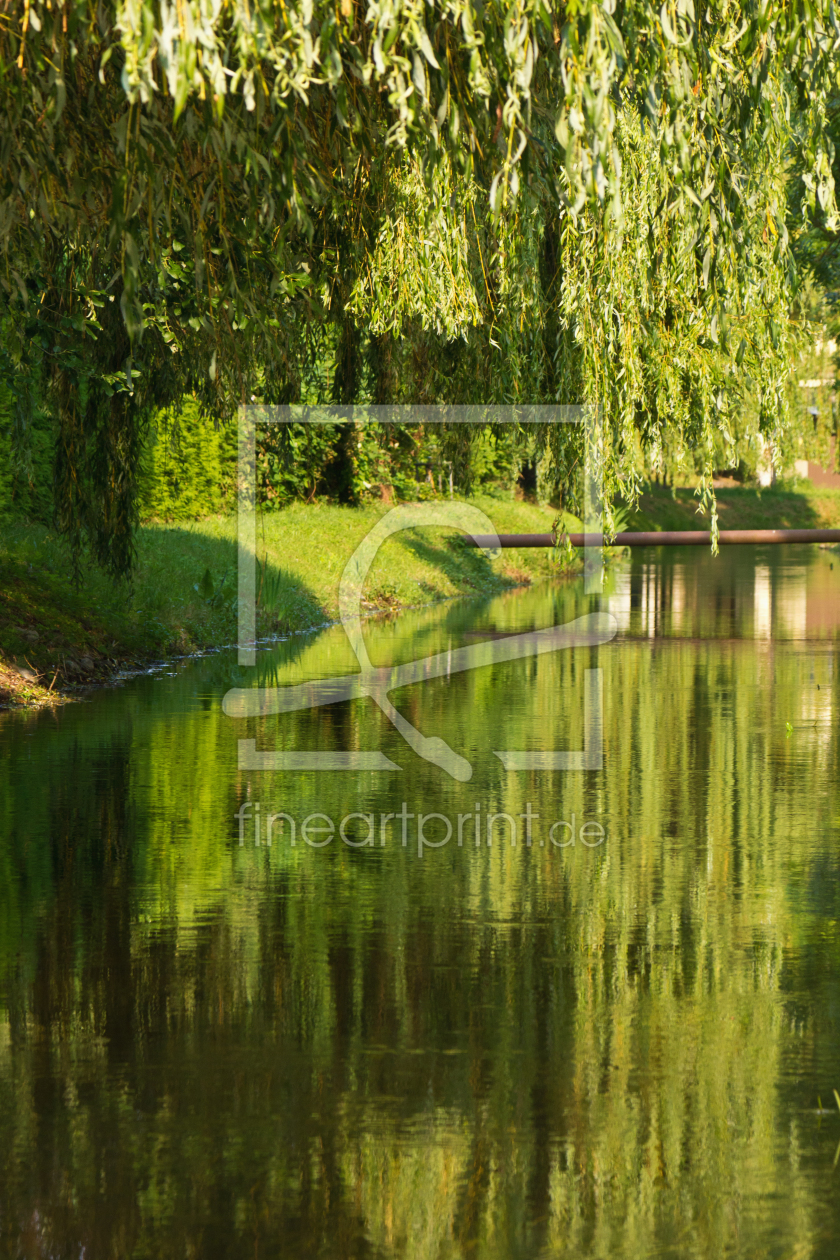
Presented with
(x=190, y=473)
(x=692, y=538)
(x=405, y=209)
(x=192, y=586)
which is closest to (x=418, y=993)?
(x=405, y=209)

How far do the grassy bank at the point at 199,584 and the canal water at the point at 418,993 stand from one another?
257cm

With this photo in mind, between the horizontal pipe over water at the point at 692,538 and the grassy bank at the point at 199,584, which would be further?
the horizontal pipe over water at the point at 692,538

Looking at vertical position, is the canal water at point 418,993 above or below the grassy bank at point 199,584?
below

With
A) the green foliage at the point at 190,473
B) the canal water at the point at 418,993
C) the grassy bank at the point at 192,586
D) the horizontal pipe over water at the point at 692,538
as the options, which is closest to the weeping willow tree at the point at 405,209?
the grassy bank at the point at 192,586

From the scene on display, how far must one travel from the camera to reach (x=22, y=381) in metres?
12.5

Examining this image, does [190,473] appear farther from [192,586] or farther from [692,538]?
[692,538]

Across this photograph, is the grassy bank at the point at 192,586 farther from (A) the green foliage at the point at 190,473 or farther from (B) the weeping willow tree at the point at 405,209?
(B) the weeping willow tree at the point at 405,209

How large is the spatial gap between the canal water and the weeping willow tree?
2.67 metres

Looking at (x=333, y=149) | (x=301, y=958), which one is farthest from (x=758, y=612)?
(x=301, y=958)

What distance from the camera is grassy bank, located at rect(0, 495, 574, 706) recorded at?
1691 cm

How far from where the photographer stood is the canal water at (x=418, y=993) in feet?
16.3

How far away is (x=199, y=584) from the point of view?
75.4 ft

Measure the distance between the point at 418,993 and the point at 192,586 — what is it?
16.1m

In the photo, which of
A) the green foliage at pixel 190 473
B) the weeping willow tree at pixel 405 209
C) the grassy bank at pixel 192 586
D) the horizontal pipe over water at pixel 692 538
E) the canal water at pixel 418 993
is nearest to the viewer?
the canal water at pixel 418 993
